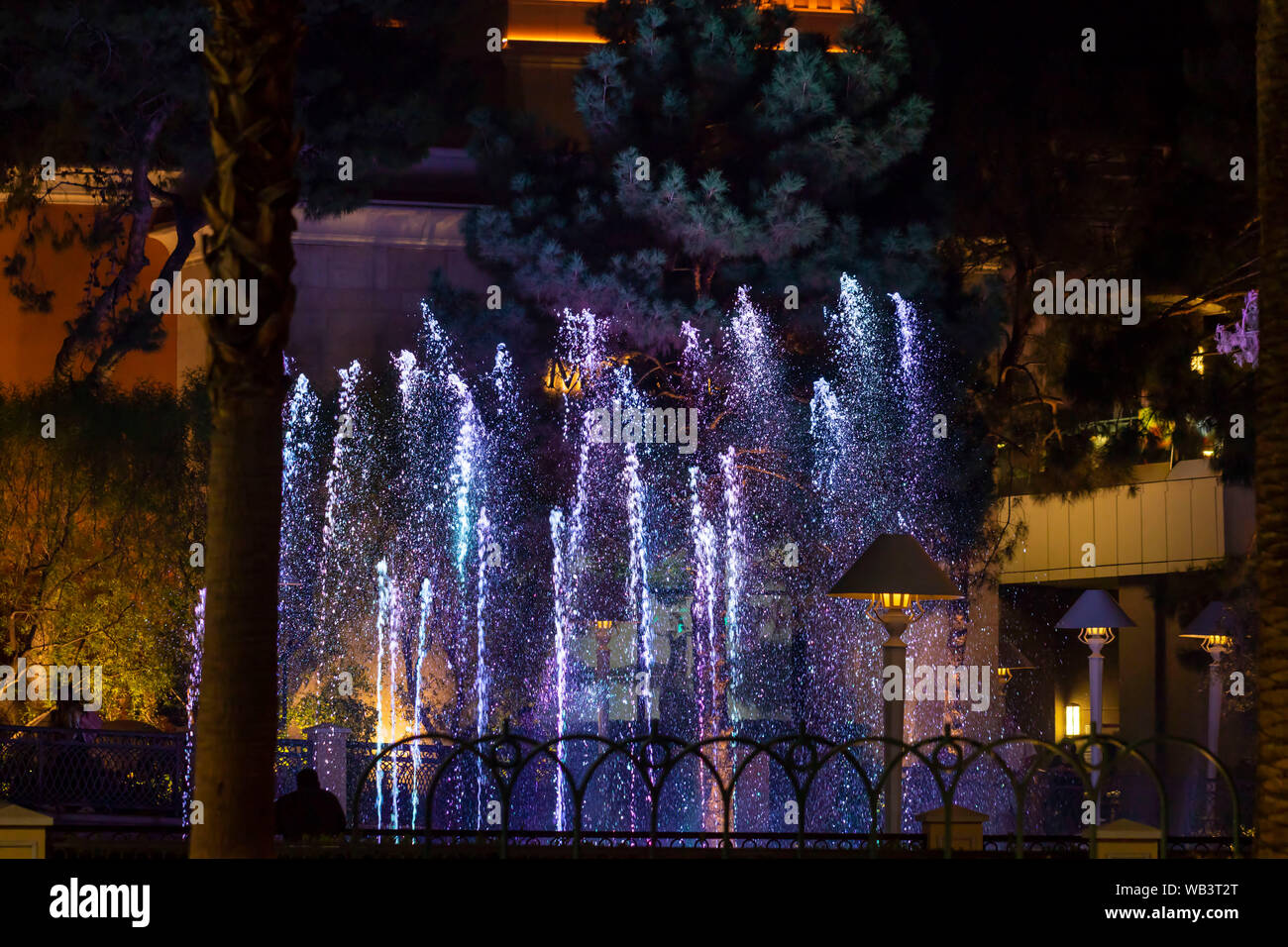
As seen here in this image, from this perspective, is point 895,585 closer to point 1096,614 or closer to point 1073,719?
point 1096,614

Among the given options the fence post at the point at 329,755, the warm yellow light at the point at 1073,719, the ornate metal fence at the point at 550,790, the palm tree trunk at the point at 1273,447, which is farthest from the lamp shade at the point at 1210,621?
the warm yellow light at the point at 1073,719

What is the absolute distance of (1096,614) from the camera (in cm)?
1911

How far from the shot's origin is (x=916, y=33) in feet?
74.1

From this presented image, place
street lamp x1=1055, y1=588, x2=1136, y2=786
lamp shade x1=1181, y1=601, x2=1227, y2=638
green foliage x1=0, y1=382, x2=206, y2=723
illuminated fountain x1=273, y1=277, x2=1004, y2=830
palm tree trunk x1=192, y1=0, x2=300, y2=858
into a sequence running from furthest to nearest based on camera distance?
illuminated fountain x1=273, y1=277, x2=1004, y2=830, green foliage x1=0, y1=382, x2=206, y2=723, street lamp x1=1055, y1=588, x2=1136, y2=786, lamp shade x1=1181, y1=601, x2=1227, y2=638, palm tree trunk x1=192, y1=0, x2=300, y2=858

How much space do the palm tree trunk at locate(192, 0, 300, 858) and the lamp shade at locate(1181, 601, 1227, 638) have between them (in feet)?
48.8

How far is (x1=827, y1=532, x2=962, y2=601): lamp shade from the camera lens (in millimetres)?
9844

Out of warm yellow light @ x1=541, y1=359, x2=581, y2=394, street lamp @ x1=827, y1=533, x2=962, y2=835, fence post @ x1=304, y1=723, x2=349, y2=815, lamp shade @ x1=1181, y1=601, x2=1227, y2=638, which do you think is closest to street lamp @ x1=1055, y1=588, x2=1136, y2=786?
lamp shade @ x1=1181, y1=601, x2=1227, y2=638

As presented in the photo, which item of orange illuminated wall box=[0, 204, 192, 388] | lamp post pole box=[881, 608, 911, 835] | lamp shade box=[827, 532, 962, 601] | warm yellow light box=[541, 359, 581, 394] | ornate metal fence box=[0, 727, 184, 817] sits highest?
orange illuminated wall box=[0, 204, 192, 388]

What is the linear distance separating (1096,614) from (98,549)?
12.4 meters

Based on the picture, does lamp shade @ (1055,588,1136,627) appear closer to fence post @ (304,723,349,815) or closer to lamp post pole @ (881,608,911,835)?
fence post @ (304,723,349,815)
